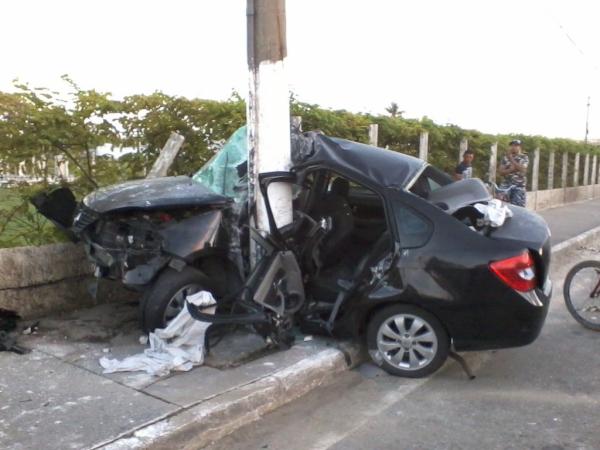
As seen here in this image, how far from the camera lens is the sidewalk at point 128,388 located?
344cm

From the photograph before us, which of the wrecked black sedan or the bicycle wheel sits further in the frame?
the bicycle wheel

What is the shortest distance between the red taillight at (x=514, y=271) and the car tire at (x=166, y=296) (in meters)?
2.27

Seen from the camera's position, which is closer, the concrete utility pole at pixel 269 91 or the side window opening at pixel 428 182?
the side window opening at pixel 428 182

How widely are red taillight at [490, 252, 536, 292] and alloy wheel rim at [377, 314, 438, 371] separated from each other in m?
0.62

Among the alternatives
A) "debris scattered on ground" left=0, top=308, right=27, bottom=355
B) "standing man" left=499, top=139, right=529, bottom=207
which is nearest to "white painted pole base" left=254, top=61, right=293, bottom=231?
"debris scattered on ground" left=0, top=308, right=27, bottom=355

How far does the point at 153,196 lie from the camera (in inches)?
191

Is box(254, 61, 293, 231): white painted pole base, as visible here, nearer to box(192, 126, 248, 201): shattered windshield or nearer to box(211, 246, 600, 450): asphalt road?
box(192, 126, 248, 201): shattered windshield

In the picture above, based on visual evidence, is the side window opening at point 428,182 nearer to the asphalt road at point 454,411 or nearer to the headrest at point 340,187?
the headrest at point 340,187

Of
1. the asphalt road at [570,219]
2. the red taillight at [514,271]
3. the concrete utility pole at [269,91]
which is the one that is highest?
the concrete utility pole at [269,91]

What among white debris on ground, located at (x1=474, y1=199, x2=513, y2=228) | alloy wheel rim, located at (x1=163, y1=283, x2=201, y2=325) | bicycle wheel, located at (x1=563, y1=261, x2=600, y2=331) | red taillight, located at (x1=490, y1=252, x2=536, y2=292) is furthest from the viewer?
bicycle wheel, located at (x1=563, y1=261, x2=600, y2=331)

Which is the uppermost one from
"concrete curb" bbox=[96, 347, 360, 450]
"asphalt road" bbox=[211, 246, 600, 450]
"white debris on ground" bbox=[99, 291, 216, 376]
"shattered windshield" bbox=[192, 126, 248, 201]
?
"shattered windshield" bbox=[192, 126, 248, 201]

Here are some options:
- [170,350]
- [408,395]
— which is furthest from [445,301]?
[170,350]

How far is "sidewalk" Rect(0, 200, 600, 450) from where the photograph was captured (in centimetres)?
344

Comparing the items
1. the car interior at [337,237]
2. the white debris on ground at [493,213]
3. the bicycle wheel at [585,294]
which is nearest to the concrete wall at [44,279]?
the car interior at [337,237]
